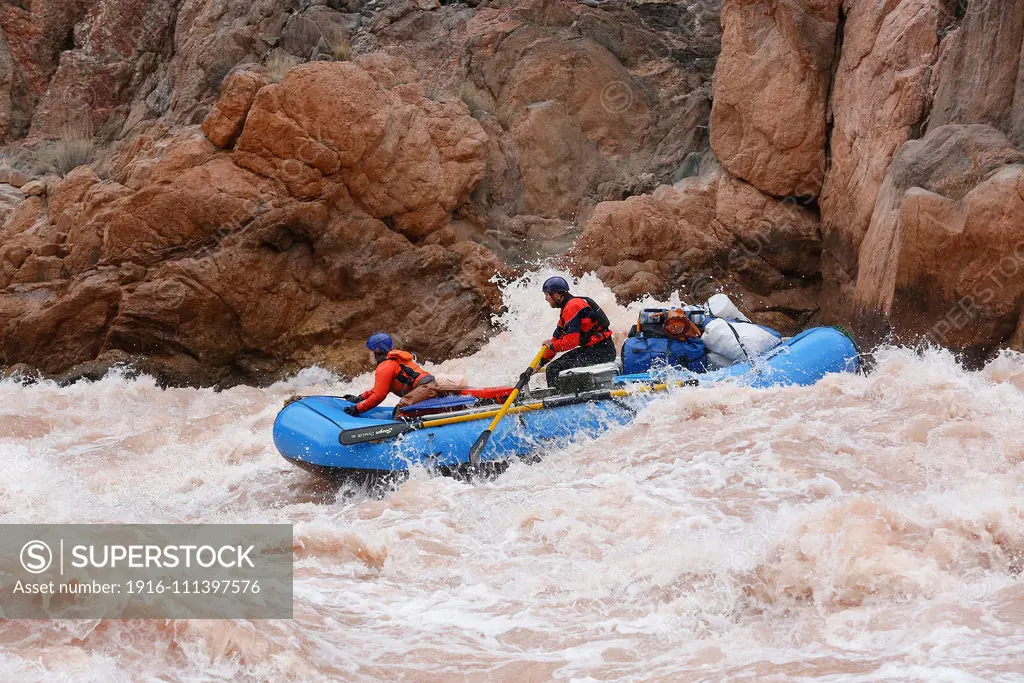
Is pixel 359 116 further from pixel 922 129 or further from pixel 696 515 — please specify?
pixel 696 515

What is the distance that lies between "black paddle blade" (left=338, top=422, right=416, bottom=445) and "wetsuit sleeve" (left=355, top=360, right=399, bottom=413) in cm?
40

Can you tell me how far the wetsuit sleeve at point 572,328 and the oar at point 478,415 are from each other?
674 mm

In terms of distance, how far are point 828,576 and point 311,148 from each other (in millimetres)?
7803

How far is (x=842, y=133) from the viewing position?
406 inches

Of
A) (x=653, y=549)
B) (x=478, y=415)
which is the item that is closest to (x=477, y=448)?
(x=478, y=415)

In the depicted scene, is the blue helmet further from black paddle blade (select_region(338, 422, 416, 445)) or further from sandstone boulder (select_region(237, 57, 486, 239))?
sandstone boulder (select_region(237, 57, 486, 239))

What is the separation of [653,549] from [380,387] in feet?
10.3

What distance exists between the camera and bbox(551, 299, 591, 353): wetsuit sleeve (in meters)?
7.45

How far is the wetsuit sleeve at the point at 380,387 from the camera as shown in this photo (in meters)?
7.02

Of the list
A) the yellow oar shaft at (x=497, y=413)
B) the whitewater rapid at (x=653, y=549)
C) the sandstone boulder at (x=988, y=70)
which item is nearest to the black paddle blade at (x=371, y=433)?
the yellow oar shaft at (x=497, y=413)

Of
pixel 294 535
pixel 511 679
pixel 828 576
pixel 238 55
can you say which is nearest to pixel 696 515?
pixel 828 576

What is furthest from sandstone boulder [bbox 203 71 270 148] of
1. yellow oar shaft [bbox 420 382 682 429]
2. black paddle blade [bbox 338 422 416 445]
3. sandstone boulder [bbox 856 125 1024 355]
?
sandstone boulder [bbox 856 125 1024 355]

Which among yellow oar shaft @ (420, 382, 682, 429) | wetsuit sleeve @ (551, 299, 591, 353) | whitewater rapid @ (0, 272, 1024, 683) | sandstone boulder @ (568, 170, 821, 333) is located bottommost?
whitewater rapid @ (0, 272, 1024, 683)

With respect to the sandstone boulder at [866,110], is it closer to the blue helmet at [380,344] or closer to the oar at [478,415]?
the oar at [478,415]
